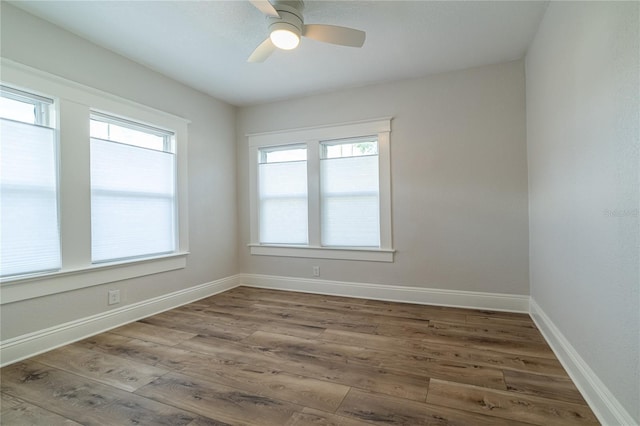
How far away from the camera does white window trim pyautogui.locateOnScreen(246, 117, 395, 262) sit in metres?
3.50

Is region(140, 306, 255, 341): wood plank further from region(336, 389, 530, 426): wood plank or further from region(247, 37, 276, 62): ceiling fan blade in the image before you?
region(247, 37, 276, 62): ceiling fan blade

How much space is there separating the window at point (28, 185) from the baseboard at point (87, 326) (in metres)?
0.52

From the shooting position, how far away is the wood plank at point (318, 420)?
4.82 ft

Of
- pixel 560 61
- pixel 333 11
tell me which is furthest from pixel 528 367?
pixel 333 11

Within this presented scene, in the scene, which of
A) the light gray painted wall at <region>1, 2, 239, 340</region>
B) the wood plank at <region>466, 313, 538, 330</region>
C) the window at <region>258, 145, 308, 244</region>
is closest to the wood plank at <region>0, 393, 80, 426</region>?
the light gray painted wall at <region>1, 2, 239, 340</region>

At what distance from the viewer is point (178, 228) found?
3.47 meters

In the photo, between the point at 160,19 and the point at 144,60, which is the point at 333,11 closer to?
the point at 160,19

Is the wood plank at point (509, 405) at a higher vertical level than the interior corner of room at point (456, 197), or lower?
lower

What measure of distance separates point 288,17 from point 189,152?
221 centimetres

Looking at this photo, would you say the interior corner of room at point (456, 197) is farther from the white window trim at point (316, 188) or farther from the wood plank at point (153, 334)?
the wood plank at point (153, 334)

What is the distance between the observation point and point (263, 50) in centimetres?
229

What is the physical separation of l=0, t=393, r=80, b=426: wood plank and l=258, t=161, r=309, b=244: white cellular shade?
282 cm

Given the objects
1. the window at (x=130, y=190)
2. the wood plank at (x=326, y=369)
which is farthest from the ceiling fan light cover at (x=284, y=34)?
the wood plank at (x=326, y=369)

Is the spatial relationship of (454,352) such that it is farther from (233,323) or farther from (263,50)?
(263,50)
